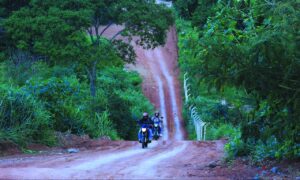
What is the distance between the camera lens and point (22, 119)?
60.1 ft

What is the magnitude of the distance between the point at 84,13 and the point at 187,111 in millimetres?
12874

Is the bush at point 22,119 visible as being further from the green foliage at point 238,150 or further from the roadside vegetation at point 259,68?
the roadside vegetation at point 259,68

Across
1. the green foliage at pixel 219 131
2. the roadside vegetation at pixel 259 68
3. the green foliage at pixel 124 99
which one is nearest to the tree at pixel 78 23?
the green foliage at pixel 124 99

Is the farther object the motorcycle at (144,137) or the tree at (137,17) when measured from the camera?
the tree at (137,17)

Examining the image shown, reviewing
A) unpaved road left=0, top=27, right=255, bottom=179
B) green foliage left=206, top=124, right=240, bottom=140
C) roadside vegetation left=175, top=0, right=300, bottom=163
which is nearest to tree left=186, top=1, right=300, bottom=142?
roadside vegetation left=175, top=0, right=300, bottom=163

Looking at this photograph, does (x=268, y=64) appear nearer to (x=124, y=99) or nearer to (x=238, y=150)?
(x=238, y=150)

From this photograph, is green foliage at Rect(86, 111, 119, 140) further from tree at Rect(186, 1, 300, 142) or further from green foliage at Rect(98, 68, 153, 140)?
tree at Rect(186, 1, 300, 142)

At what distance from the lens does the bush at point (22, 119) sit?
58.2 ft

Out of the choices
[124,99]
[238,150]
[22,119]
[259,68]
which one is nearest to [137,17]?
[124,99]

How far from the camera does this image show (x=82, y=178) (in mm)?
9984

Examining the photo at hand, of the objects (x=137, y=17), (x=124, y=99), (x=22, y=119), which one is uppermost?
(x=137, y=17)

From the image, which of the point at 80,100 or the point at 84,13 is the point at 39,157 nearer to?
the point at 80,100

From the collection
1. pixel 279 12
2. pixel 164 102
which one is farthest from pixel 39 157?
pixel 164 102

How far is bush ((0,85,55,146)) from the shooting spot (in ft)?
58.2
